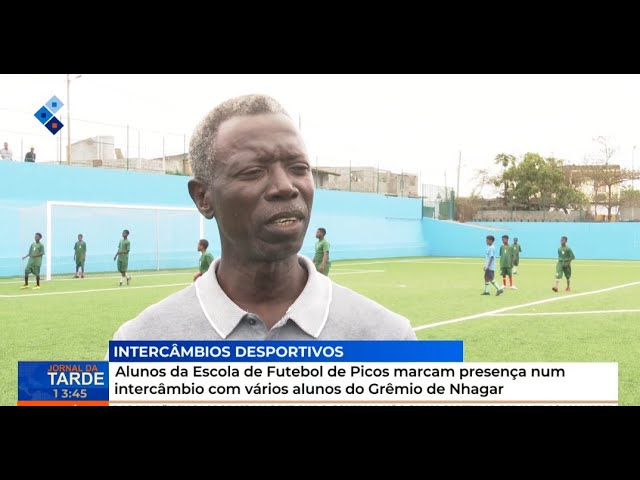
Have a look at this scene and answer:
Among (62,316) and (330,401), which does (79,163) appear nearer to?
(62,316)

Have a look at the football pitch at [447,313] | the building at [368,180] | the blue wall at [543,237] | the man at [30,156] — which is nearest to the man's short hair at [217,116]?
the football pitch at [447,313]

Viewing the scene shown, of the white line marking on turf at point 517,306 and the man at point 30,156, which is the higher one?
the man at point 30,156

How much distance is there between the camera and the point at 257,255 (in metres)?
2.42

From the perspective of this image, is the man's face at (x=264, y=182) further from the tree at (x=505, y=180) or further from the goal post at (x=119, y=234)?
the goal post at (x=119, y=234)

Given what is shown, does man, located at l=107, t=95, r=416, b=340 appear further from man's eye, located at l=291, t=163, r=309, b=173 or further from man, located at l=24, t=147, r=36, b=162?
man, located at l=24, t=147, r=36, b=162

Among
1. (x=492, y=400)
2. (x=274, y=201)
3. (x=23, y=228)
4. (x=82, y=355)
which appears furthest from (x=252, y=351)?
(x=23, y=228)

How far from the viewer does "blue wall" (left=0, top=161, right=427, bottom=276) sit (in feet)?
52.9

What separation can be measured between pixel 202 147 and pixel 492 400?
1.86 m

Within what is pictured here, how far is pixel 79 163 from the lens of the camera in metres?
16.4

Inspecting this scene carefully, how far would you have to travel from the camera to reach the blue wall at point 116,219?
1611cm

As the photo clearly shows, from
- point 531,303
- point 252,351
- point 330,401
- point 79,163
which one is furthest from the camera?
point 79,163

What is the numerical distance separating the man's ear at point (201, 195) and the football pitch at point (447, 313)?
2.71m

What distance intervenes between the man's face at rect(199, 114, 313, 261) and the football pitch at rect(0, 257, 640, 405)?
2529 millimetres

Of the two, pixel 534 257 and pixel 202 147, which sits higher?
pixel 202 147
